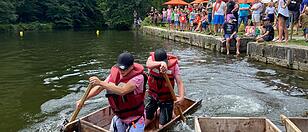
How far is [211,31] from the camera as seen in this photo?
21.0 metres

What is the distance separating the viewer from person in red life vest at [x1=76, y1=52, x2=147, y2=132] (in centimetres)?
503

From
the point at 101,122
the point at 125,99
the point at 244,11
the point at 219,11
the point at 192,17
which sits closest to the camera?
the point at 125,99

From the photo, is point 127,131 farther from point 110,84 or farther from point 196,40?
point 196,40

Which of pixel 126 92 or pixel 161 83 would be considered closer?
pixel 126 92

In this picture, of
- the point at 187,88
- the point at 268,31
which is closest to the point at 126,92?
the point at 187,88

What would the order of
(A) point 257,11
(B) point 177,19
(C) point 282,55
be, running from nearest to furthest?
(C) point 282,55 < (A) point 257,11 < (B) point 177,19

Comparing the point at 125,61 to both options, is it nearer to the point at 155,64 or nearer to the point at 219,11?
the point at 155,64

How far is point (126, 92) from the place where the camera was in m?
5.02

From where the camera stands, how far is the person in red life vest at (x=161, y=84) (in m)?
6.27

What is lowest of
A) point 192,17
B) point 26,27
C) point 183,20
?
point 26,27

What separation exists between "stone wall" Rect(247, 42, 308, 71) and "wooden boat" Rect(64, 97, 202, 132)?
564 cm

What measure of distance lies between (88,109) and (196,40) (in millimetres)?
13011

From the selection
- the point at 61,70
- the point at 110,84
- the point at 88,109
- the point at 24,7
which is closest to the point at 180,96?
the point at 110,84

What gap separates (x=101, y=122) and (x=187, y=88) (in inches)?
163
